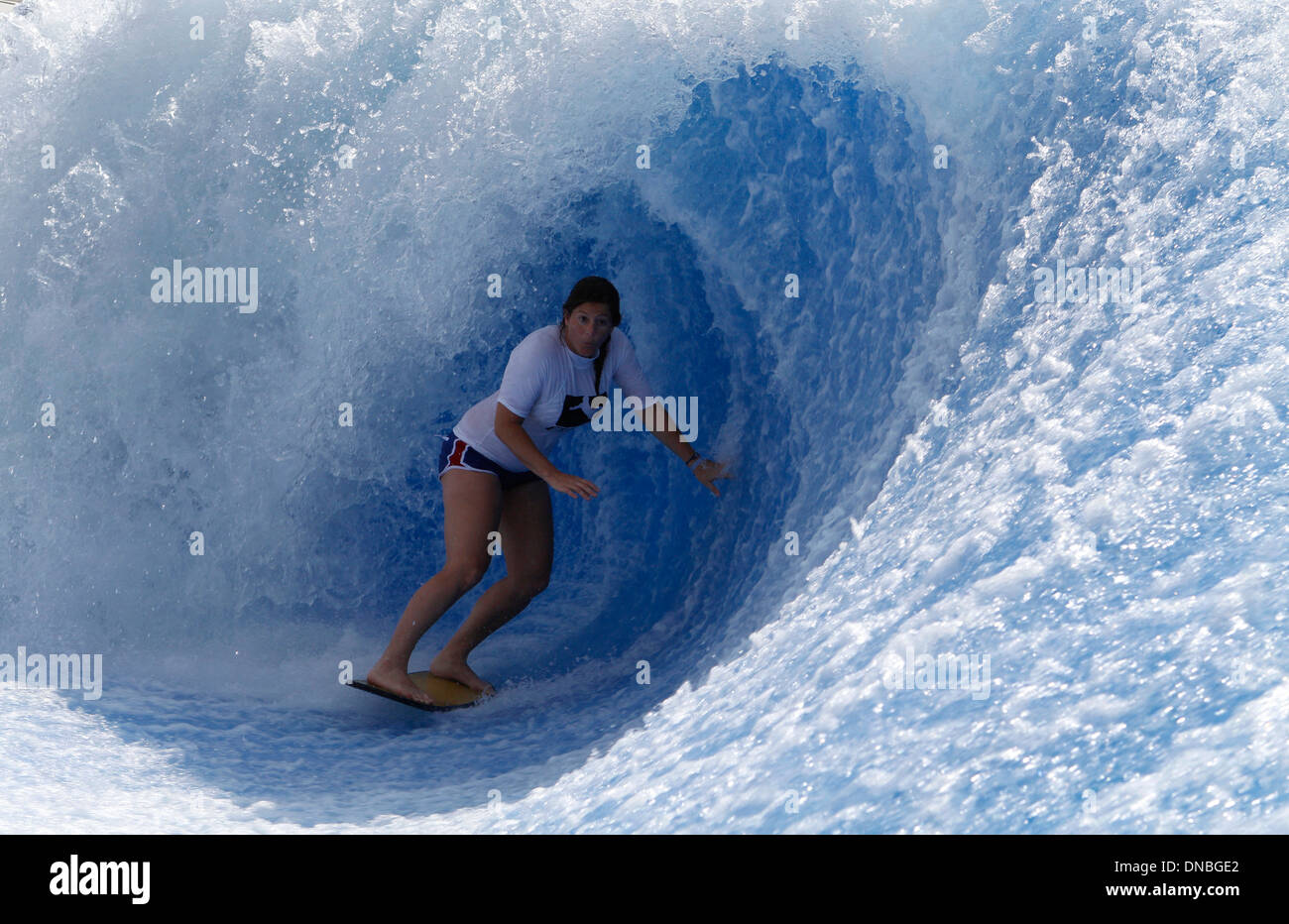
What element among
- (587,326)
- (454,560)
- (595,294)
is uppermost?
(595,294)

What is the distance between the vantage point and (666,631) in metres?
4.85

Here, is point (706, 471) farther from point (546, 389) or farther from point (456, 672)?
point (456, 672)

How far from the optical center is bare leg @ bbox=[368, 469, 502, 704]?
4.01 m

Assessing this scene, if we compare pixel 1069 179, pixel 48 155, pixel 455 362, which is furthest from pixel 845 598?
pixel 48 155

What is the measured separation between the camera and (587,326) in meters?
3.87

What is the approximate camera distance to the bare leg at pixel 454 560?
4012 millimetres

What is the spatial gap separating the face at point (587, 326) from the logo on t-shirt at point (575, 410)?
17 cm

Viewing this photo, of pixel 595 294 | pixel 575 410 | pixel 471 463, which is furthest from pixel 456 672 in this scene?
pixel 595 294

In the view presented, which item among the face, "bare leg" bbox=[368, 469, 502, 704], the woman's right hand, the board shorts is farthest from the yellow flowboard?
the face

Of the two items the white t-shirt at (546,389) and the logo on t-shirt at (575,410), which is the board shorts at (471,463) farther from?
the logo on t-shirt at (575,410)

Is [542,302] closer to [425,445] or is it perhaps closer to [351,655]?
[425,445]

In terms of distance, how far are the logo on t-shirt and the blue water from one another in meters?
0.87

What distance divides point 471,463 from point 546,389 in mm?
405

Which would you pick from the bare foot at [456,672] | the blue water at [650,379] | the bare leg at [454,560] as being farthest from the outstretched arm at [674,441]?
the bare foot at [456,672]
